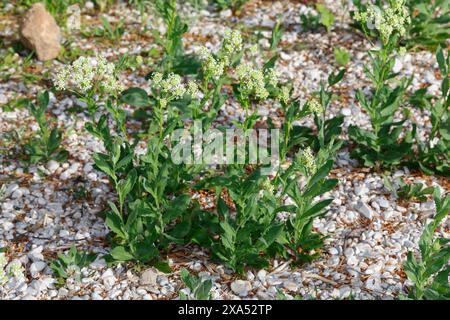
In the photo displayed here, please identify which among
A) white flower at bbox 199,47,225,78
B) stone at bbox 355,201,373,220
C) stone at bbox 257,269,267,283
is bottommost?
stone at bbox 257,269,267,283

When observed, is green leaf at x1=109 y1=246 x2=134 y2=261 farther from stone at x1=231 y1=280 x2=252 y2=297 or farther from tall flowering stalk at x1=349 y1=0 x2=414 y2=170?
tall flowering stalk at x1=349 y1=0 x2=414 y2=170

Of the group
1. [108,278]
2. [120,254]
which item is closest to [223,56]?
[120,254]

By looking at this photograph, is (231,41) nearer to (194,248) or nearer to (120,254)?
(194,248)

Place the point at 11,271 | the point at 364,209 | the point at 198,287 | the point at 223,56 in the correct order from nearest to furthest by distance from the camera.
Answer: the point at 11,271
the point at 198,287
the point at 223,56
the point at 364,209

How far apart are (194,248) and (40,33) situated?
231 cm

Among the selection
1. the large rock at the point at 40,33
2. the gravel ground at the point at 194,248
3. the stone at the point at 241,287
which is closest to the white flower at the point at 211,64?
the gravel ground at the point at 194,248

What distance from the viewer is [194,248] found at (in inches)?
164

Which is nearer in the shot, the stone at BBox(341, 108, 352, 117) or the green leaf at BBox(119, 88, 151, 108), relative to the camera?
the green leaf at BBox(119, 88, 151, 108)

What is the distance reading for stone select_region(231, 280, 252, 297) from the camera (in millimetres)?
3859

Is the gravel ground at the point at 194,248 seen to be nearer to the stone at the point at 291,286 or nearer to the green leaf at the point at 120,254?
the stone at the point at 291,286

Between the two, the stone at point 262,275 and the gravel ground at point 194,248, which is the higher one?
the gravel ground at point 194,248

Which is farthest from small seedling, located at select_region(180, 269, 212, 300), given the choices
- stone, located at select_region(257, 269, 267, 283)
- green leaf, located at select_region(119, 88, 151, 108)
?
green leaf, located at select_region(119, 88, 151, 108)

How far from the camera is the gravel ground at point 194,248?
3881 mm
